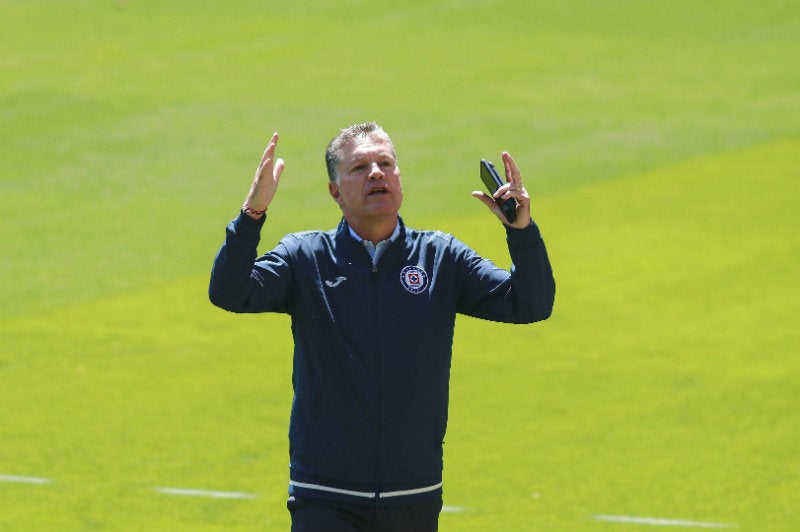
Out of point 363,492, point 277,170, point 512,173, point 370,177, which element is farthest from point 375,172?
point 363,492

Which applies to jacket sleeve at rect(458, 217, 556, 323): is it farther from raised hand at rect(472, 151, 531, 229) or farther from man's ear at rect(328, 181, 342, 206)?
man's ear at rect(328, 181, 342, 206)

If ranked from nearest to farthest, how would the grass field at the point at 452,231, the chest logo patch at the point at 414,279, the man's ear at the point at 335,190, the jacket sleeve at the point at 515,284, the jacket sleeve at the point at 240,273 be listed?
1. the jacket sleeve at the point at 240,273
2. the jacket sleeve at the point at 515,284
3. the chest logo patch at the point at 414,279
4. the man's ear at the point at 335,190
5. the grass field at the point at 452,231

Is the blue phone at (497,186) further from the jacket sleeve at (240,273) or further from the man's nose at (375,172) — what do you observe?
the jacket sleeve at (240,273)

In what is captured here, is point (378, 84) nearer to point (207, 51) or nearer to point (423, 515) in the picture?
point (207, 51)

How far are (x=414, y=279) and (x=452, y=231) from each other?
10.9 meters

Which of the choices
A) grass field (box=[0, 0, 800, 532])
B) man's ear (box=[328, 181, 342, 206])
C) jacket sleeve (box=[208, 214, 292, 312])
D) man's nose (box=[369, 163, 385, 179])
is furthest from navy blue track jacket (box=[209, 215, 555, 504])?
grass field (box=[0, 0, 800, 532])

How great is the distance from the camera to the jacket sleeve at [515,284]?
20.5 feet

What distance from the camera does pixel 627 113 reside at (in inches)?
869

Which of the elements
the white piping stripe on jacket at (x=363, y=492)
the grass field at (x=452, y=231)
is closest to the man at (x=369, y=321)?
the white piping stripe on jacket at (x=363, y=492)

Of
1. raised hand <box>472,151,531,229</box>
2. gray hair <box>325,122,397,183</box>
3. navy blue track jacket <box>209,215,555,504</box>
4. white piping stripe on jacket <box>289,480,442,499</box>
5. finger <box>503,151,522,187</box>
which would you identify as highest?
gray hair <box>325,122,397,183</box>

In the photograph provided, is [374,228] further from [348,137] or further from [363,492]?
[363,492]

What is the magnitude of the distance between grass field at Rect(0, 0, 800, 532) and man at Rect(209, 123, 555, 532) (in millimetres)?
3589

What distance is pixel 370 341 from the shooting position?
6.29m

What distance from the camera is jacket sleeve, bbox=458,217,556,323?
6.24 m
